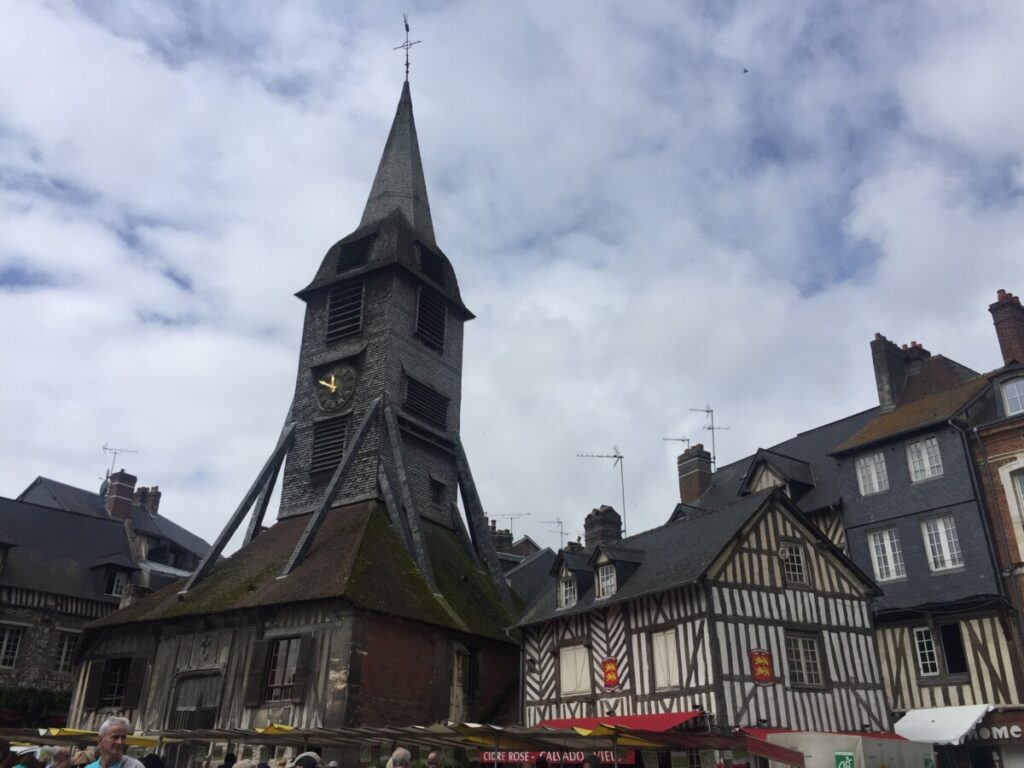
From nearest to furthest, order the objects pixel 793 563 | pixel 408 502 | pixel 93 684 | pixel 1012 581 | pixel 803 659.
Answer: pixel 803 659 → pixel 793 563 → pixel 1012 581 → pixel 93 684 → pixel 408 502

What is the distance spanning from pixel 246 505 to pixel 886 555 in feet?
52.5

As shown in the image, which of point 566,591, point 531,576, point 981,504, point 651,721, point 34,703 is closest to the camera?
point 651,721

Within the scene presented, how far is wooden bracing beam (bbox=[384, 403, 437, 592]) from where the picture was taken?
19.9 meters

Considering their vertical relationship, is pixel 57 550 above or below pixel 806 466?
below

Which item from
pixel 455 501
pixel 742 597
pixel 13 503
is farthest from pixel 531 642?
pixel 13 503

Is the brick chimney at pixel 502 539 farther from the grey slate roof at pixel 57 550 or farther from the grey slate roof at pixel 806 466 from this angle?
the grey slate roof at pixel 57 550

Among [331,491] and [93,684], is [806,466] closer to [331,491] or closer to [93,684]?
[331,491]

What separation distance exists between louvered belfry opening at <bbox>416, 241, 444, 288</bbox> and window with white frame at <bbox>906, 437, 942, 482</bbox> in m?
14.6

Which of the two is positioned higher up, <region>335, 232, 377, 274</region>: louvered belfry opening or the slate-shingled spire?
the slate-shingled spire

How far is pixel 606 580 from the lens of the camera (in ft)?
55.5

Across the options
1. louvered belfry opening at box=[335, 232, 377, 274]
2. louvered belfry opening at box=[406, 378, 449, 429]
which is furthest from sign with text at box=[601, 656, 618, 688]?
louvered belfry opening at box=[335, 232, 377, 274]

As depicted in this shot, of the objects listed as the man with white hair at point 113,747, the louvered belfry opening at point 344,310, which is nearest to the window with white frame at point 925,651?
the louvered belfry opening at point 344,310

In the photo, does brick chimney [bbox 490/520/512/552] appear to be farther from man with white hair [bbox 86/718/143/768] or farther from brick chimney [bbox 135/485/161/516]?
man with white hair [bbox 86/718/143/768]

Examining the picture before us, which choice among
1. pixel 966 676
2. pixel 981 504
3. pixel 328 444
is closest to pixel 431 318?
pixel 328 444
